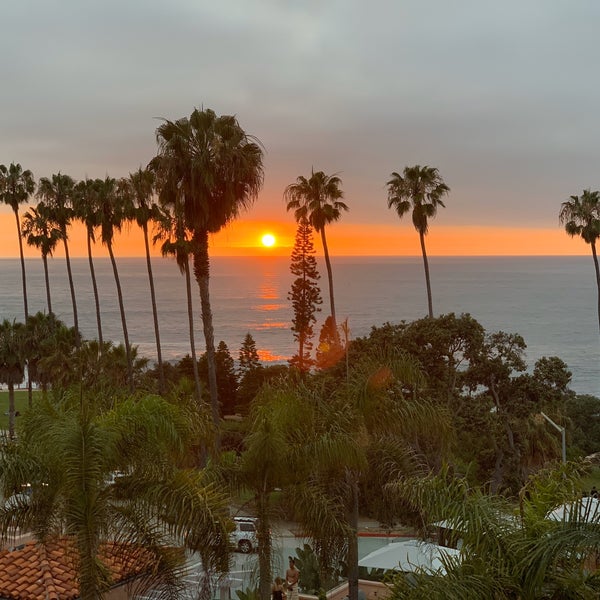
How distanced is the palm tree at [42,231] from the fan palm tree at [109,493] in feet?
145

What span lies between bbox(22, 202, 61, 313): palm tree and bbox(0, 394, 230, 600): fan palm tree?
44169 millimetres

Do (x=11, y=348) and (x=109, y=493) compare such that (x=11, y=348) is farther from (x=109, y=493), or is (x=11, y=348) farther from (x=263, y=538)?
(x=109, y=493)

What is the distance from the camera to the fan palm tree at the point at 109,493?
884cm

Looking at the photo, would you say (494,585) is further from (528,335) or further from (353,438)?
(528,335)

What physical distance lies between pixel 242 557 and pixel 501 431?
427 inches

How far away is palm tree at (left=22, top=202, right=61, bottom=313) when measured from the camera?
51406 mm

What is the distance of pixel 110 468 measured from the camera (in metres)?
9.34

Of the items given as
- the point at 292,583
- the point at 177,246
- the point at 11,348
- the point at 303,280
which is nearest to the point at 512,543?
the point at 292,583

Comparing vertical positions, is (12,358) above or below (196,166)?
below

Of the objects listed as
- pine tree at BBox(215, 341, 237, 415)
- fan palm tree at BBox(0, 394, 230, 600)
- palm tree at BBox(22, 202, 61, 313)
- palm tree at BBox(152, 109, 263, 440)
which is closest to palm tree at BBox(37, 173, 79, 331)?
palm tree at BBox(22, 202, 61, 313)

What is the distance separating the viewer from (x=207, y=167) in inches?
960

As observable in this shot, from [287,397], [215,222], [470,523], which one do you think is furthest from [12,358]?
[470,523]

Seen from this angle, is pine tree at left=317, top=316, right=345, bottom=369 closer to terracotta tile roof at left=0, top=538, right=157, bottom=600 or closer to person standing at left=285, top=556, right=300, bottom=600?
person standing at left=285, top=556, right=300, bottom=600

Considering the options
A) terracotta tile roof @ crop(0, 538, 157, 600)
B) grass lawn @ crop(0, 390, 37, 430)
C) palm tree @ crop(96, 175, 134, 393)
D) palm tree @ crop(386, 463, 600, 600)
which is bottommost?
grass lawn @ crop(0, 390, 37, 430)
